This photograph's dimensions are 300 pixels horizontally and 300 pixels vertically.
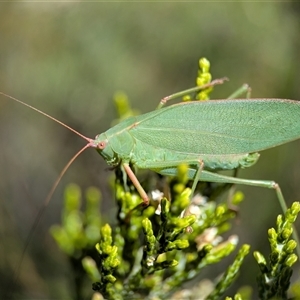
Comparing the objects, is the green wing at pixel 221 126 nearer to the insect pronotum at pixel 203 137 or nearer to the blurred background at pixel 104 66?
the insect pronotum at pixel 203 137

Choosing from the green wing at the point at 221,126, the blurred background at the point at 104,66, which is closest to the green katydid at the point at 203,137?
the green wing at the point at 221,126

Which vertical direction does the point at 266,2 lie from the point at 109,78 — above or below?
above

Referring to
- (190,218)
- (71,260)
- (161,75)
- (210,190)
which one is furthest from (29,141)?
(190,218)

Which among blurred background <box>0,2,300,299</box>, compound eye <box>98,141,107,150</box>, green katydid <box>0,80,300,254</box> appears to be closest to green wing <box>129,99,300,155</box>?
green katydid <box>0,80,300,254</box>

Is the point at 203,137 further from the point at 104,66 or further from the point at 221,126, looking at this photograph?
the point at 104,66

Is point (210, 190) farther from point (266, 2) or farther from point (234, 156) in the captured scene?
point (266, 2)

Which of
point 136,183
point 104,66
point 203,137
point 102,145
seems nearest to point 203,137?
point 203,137
